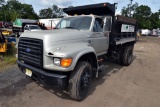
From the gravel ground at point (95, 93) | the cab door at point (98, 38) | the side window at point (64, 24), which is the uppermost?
the side window at point (64, 24)

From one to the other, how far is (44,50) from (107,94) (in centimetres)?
230

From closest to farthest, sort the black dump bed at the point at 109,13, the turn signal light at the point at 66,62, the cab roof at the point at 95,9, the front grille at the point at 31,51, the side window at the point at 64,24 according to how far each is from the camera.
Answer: the turn signal light at the point at 66,62 → the front grille at the point at 31,51 → the side window at the point at 64,24 → the cab roof at the point at 95,9 → the black dump bed at the point at 109,13

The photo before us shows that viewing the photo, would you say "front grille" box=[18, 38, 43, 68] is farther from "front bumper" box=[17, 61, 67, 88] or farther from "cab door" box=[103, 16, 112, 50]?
"cab door" box=[103, 16, 112, 50]

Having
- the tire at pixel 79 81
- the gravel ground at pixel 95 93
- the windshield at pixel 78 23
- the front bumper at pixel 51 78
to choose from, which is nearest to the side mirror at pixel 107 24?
the windshield at pixel 78 23

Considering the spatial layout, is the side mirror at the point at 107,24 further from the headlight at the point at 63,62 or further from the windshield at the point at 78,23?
the headlight at the point at 63,62

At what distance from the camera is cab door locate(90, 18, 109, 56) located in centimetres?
534

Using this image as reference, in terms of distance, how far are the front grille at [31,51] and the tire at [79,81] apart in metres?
0.86

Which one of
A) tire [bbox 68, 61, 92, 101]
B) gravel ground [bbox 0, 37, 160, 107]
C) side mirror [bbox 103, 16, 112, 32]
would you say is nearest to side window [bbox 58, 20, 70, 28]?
side mirror [bbox 103, 16, 112, 32]

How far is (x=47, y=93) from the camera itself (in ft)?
15.9

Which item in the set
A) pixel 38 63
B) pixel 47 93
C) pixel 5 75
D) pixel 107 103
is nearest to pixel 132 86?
pixel 107 103

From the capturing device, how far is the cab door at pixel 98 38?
210 inches

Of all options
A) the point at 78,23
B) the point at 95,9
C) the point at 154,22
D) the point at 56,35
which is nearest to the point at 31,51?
the point at 56,35

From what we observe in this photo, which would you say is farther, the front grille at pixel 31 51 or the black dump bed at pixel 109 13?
the black dump bed at pixel 109 13

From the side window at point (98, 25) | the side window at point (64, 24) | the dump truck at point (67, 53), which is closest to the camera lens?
the dump truck at point (67, 53)
